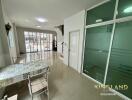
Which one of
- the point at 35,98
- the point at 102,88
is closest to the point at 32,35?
the point at 35,98

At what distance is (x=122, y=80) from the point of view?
1831 millimetres

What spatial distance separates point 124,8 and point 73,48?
2.32 m

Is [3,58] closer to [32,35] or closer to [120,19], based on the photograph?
[120,19]

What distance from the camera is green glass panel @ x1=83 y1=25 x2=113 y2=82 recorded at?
2.14 meters

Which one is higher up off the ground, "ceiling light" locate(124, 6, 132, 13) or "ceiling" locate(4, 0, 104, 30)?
"ceiling" locate(4, 0, 104, 30)

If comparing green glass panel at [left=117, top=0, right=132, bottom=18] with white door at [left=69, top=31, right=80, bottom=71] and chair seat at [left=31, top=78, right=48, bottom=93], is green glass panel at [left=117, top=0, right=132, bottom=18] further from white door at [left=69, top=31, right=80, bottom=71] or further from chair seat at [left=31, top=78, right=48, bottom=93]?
chair seat at [left=31, top=78, right=48, bottom=93]

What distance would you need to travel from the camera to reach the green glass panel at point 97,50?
214cm

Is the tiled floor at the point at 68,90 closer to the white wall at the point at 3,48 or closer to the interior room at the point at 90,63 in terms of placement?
the interior room at the point at 90,63

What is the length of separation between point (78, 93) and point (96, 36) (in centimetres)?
190

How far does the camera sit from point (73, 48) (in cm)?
354

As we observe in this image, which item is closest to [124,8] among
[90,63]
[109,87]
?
[90,63]

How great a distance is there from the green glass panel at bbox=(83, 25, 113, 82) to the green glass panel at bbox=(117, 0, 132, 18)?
36 cm

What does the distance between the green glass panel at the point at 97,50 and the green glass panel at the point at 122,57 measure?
219 mm

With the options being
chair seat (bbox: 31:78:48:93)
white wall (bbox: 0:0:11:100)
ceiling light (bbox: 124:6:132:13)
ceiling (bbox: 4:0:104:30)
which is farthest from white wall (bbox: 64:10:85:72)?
white wall (bbox: 0:0:11:100)
